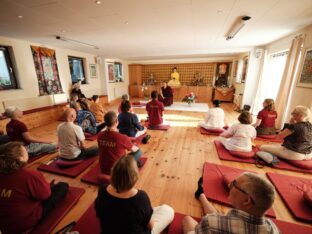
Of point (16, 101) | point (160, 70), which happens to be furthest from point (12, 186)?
point (160, 70)

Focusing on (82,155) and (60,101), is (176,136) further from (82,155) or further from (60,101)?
(60,101)

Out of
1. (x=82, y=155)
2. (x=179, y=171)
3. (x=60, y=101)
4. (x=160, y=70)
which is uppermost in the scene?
(x=160, y=70)

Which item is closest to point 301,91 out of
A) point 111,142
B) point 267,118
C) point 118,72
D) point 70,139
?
point 267,118

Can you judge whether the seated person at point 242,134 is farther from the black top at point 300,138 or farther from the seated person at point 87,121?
the seated person at point 87,121

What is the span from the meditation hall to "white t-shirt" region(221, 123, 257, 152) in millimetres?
18

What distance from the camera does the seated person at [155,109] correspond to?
13.2 feet

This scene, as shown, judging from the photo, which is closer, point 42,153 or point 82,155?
point 82,155

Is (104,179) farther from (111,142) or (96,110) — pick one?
(96,110)

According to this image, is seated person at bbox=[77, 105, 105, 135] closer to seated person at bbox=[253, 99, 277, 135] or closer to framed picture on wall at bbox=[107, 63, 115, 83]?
seated person at bbox=[253, 99, 277, 135]

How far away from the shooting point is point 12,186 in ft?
3.72

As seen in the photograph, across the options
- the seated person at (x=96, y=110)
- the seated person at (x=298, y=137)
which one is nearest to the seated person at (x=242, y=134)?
the seated person at (x=298, y=137)

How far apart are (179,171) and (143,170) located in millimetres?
573

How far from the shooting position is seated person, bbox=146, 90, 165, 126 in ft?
13.2

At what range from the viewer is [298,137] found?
232 centimetres
